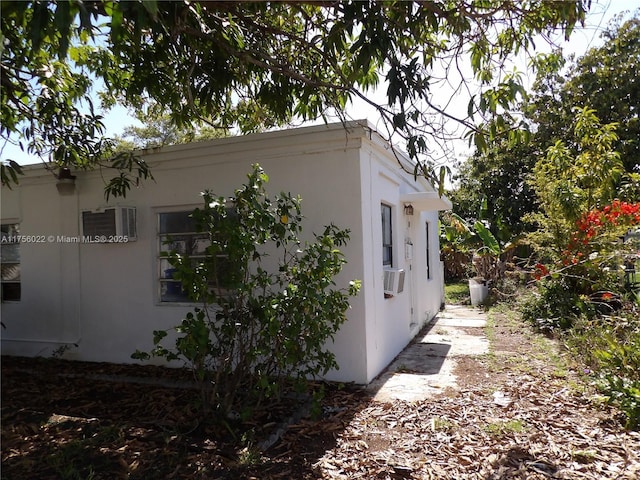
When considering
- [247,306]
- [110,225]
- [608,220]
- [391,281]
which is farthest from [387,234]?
[608,220]

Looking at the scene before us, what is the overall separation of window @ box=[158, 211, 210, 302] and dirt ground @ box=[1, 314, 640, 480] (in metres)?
1.32

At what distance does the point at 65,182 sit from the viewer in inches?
273

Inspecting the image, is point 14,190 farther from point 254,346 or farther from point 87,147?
point 254,346

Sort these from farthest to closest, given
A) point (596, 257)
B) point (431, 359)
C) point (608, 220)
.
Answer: point (608, 220) → point (596, 257) → point (431, 359)

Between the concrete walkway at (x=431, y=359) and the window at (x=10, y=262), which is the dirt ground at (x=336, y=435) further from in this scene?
the window at (x=10, y=262)

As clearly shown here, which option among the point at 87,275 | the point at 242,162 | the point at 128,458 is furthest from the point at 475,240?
the point at 128,458

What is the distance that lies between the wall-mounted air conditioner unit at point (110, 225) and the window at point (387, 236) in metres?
3.84

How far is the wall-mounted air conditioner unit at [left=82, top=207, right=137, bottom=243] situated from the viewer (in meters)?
6.46

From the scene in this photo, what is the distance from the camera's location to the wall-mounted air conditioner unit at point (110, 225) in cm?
646

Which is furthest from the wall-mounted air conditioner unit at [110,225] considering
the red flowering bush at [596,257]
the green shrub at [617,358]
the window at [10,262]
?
the red flowering bush at [596,257]

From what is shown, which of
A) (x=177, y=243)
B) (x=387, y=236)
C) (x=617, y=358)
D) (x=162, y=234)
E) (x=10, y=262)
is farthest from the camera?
(x=10, y=262)

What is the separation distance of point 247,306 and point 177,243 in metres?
2.63

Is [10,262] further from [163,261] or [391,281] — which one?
[391,281]

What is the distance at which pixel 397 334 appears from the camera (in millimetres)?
7215
